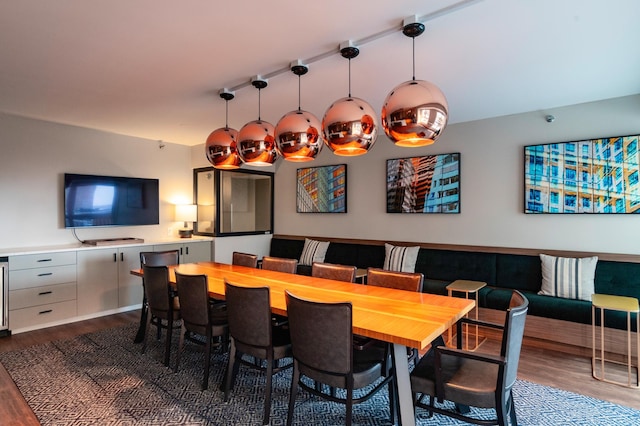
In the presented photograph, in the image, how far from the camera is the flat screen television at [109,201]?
451 centimetres

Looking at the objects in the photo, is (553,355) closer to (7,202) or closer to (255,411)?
(255,411)

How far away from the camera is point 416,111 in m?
1.85

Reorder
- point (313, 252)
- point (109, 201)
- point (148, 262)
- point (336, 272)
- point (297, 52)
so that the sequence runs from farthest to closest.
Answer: point (313, 252) < point (109, 201) < point (148, 262) < point (336, 272) < point (297, 52)

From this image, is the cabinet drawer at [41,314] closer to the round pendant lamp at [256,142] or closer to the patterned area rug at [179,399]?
the patterned area rug at [179,399]

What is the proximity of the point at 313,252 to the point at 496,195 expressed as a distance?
2593mm

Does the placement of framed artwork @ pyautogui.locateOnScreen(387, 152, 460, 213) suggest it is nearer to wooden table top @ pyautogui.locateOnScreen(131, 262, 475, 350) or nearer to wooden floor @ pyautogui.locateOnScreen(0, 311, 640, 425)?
wooden floor @ pyautogui.locateOnScreen(0, 311, 640, 425)

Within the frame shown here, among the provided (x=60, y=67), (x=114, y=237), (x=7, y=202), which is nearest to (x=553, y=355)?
(x=60, y=67)

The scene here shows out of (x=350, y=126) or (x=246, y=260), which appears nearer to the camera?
(x=350, y=126)

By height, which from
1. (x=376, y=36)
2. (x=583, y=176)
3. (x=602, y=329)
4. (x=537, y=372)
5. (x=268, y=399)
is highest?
(x=376, y=36)


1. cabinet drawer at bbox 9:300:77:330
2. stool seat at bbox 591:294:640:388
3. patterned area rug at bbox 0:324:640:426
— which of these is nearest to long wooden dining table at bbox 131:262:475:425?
patterned area rug at bbox 0:324:640:426

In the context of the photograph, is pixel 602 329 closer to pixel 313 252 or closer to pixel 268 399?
pixel 268 399

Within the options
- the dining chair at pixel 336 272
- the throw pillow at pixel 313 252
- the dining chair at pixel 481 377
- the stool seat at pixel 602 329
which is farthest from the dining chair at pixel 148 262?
the stool seat at pixel 602 329

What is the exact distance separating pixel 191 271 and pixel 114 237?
91.8 inches

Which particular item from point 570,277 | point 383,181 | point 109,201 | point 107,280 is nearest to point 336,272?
point 383,181
